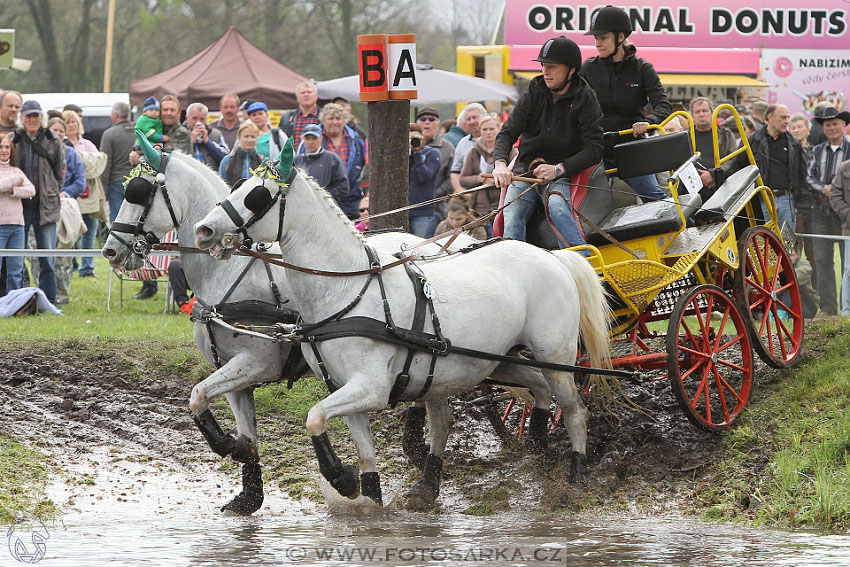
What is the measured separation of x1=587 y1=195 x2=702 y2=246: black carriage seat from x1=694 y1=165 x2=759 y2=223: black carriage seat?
0.54 ft

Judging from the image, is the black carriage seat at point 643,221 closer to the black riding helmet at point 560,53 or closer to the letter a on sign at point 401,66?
the black riding helmet at point 560,53

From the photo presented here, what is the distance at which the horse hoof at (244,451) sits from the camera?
23.0 feet

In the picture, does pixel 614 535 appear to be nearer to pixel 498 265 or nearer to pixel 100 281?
pixel 498 265

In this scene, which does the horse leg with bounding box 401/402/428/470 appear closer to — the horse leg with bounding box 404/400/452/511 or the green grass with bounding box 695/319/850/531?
the horse leg with bounding box 404/400/452/511

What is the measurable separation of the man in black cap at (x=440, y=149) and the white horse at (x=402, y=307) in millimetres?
5754

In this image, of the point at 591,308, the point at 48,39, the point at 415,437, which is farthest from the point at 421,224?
the point at 48,39

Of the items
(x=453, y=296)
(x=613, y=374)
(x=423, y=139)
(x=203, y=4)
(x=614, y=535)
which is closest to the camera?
A: (x=614, y=535)

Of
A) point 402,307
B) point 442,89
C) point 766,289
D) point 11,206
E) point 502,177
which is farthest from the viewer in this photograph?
point 442,89

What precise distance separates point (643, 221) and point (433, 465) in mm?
2158

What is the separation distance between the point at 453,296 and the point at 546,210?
59.9 inches

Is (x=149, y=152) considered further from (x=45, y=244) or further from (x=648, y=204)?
(x=45, y=244)

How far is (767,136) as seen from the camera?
12805mm

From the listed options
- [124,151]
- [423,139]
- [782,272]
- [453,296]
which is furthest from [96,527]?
[124,151]

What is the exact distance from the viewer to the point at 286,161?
6.27m
